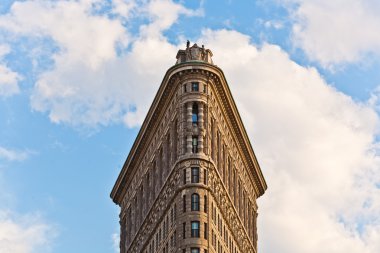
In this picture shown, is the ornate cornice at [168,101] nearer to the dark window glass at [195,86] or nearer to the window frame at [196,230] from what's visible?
the dark window glass at [195,86]

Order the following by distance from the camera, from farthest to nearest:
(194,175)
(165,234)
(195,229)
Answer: (165,234) < (194,175) < (195,229)

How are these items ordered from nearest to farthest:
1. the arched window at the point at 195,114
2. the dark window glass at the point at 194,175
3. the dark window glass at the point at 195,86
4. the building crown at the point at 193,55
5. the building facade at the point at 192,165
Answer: the building facade at the point at 192,165, the dark window glass at the point at 194,175, the arched window at the point at 195,114, the dark window glass at the point at 195,86, the building crown at the point at 193,55

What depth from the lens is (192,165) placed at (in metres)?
157

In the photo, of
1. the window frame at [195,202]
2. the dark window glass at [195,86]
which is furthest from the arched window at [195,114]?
the window frame at [195,202]

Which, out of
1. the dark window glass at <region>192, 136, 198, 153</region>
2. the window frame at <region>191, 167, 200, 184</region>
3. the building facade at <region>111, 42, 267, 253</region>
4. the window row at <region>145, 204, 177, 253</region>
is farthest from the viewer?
the dark window glass at <region>192, 136, 198, 153</region>

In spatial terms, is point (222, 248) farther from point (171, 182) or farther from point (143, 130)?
point (143, 130)

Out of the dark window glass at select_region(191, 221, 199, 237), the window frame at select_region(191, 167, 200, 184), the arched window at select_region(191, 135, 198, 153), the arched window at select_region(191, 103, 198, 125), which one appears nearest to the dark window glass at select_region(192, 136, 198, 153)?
the arched window at select_region(191, 135, 198, 153)

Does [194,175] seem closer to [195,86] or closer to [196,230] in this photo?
[196,230]

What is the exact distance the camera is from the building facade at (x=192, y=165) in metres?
155

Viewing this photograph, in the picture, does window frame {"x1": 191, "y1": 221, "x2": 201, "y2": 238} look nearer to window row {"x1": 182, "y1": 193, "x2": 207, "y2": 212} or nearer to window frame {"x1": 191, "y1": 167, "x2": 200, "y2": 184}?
window row {"x1": 182, "y1": 193, "x2": 207, "y2": 212}

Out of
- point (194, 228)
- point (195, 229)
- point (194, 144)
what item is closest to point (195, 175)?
point (194, 144)

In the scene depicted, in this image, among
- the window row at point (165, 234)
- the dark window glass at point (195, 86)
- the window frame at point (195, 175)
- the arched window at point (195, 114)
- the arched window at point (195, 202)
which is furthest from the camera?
the dark window glass at point (195, 86)

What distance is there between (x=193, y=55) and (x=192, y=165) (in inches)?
775

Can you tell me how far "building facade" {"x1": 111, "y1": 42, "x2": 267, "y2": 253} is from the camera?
155 m
